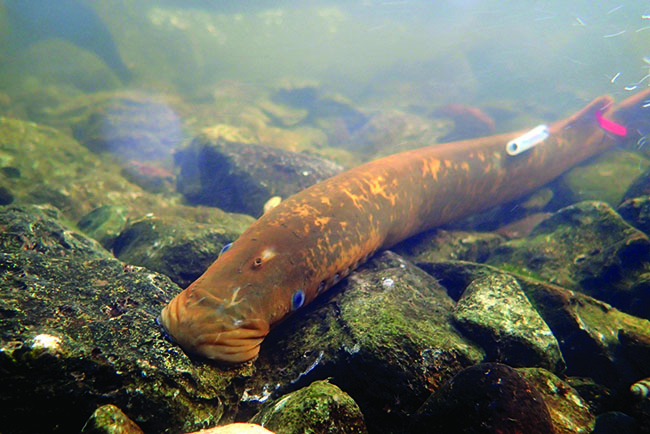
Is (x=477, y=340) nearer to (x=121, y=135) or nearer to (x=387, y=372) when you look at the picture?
(x=387, y=372)

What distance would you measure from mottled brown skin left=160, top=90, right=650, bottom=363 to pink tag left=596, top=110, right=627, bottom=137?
1.14 feet

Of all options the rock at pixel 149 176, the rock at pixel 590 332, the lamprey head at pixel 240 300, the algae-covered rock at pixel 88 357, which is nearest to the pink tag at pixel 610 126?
the rock at pixel 590 332

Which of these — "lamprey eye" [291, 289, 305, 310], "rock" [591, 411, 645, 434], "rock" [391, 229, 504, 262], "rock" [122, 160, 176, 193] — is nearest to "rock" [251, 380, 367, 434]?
"lamprey eye" [291, 289, 305, 310]

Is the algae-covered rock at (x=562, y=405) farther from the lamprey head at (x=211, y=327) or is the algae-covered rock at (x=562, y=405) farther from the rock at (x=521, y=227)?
the rock at (x=521, y=227)

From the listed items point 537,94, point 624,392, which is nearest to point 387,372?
point 624,392

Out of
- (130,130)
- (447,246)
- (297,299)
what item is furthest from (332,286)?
(130,130)

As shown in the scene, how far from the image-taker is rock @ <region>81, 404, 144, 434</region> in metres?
1.51

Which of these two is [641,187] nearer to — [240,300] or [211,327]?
[240,300]

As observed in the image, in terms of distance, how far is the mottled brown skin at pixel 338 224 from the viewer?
2350 millimetres

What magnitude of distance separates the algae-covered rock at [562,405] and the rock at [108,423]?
2.42m

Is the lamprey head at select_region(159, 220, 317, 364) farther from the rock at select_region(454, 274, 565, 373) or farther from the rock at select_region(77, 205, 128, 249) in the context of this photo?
the rock at select_region(77, 205, 128, 249)

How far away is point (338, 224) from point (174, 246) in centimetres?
223

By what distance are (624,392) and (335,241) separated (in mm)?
2799

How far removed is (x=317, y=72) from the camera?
35.9 m
